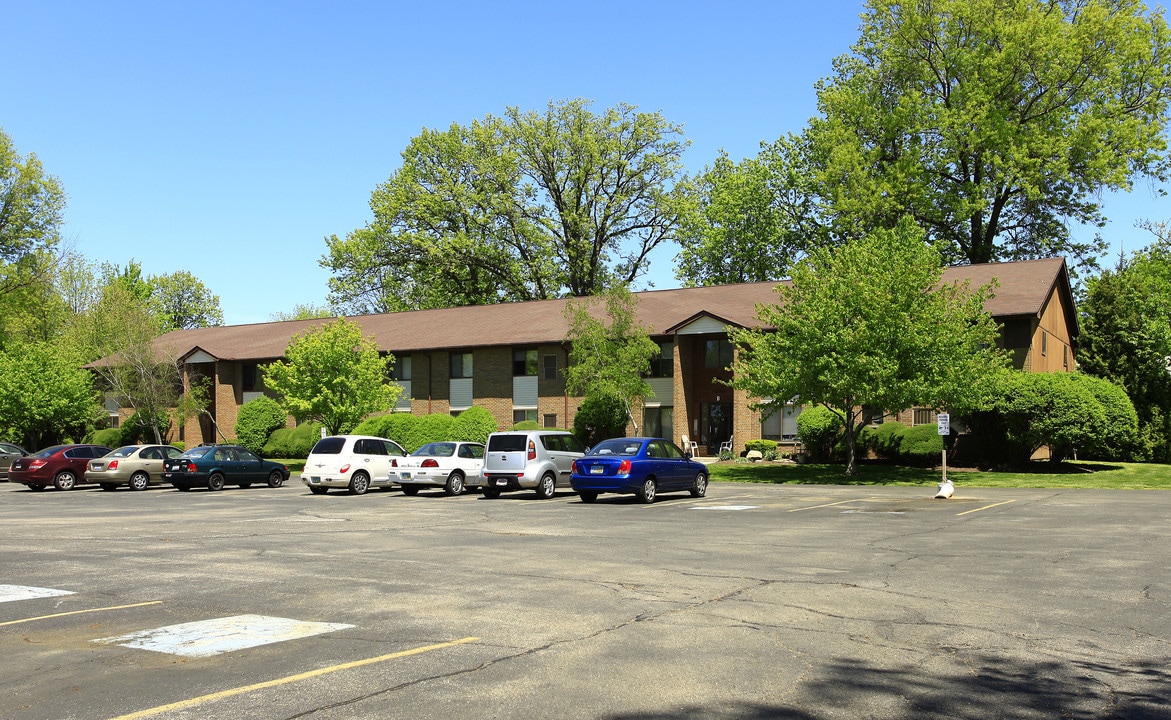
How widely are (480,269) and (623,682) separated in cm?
6243

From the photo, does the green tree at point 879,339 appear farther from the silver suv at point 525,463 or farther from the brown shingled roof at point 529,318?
the silver suv at point 525,463

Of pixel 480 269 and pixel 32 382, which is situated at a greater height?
pixel 480 269

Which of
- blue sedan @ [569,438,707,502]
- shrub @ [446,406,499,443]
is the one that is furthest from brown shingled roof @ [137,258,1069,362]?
blue sedan @ [569,438,707,502]

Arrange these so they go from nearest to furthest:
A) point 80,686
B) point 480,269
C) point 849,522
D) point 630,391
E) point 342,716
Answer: point 342,716 < point 80,686 < point 849,522 < point 630,391 < point 480,269

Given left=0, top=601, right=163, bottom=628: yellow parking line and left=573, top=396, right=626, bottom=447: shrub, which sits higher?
left=573, top=396, right=626, bottom=447: shrub

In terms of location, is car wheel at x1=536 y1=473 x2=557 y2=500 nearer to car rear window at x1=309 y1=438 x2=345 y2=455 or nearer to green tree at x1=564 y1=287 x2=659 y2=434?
car rear window at x1=309 y1=438 x2=345 y2=455

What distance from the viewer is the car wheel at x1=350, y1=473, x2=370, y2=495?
29.8 metres

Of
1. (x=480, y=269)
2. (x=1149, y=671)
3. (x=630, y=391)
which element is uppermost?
(x=480, y=269)

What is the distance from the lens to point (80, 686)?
6957 mm

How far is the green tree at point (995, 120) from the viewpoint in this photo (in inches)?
1956

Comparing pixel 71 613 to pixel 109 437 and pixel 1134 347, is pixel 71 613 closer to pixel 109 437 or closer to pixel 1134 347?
pixel 1134 347

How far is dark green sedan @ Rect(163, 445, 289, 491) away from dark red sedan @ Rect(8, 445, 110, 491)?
2.85 m

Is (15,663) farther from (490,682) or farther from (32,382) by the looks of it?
(32,382)

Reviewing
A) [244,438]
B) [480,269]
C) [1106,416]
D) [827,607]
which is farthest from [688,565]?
[480,269]
